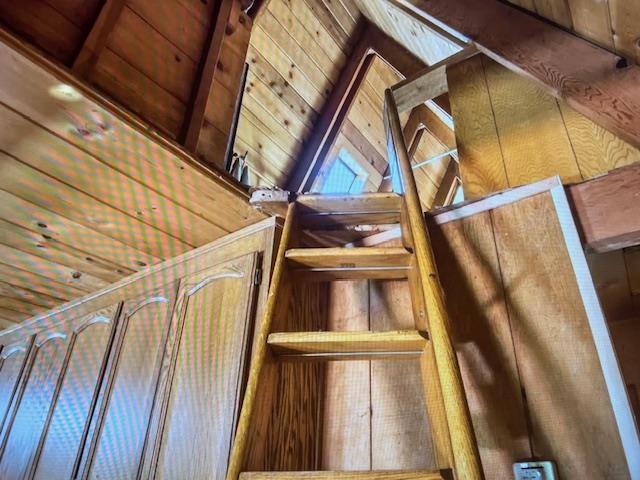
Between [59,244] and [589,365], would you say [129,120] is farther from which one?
[589,365]

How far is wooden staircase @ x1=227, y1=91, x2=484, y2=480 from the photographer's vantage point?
0.71 meters

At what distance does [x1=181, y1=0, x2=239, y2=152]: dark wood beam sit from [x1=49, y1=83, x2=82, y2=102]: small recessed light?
37cm

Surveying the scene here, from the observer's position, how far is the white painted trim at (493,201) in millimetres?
1318

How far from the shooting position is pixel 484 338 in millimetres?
1225

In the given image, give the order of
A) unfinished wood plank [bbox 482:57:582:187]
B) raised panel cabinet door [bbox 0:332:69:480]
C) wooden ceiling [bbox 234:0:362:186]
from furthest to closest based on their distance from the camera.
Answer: wooden ceiling [bbox 234:0:362:186] < raised panel cabinet door [bbox 0:332:69:480] < unfinished wood plank [bbox 482:57:582:187]

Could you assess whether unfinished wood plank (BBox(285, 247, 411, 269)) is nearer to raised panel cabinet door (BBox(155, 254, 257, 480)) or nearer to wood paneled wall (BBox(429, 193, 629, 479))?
wood paneled wall (BBox(429, 193, 629, 479))

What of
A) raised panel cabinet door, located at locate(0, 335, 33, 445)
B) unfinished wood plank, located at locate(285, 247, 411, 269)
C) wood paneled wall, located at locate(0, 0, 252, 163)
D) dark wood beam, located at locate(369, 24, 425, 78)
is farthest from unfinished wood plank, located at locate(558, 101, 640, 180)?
raised panel cabinet door, located at locate(0, 335, 33, 445)

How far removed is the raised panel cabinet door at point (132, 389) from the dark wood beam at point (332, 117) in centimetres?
157

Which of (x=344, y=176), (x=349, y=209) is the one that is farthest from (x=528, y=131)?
(x=344, y=176)

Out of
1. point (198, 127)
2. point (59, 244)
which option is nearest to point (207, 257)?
point (198, 127)

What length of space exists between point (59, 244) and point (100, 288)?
44cm

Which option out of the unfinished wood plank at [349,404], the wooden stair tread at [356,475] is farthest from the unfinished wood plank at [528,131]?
the wooden stair tread at [356,475]

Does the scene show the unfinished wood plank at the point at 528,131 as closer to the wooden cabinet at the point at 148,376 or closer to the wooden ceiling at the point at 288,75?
the wooden cabinet at the point at 148,376

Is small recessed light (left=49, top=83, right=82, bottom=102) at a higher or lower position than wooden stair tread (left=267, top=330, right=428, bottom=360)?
higher
